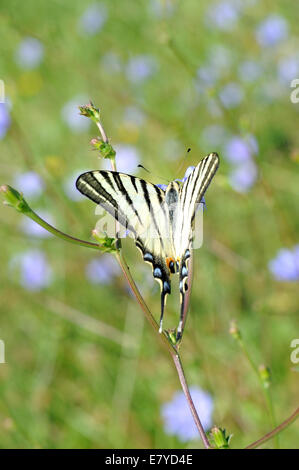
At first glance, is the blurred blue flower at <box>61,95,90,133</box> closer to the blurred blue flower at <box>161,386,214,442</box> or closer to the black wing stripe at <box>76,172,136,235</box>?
the blurred blue flower at <box>161,386,214,442</box>

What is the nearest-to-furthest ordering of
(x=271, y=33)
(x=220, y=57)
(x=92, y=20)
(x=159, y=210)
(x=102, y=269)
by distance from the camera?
(x=159, y=210) < (x=102, y=269) < (x=271, y=33) < (x=220, y=57) < (x=92, y=20)

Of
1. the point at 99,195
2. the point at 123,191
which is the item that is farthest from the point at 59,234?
the point at 123,191

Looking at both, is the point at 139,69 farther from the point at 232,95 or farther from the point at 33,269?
the point at 33,269

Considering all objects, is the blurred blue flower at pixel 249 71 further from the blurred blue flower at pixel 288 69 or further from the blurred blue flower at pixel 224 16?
the blurred blue flower at pixel 224 16

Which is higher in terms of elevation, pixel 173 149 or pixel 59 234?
pixel 173 149

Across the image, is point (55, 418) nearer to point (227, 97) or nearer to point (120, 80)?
point (227, 97)

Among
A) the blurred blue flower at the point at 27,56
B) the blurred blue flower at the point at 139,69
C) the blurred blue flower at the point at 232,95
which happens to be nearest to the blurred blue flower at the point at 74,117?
the blurred blue flower at the point at 139,69
